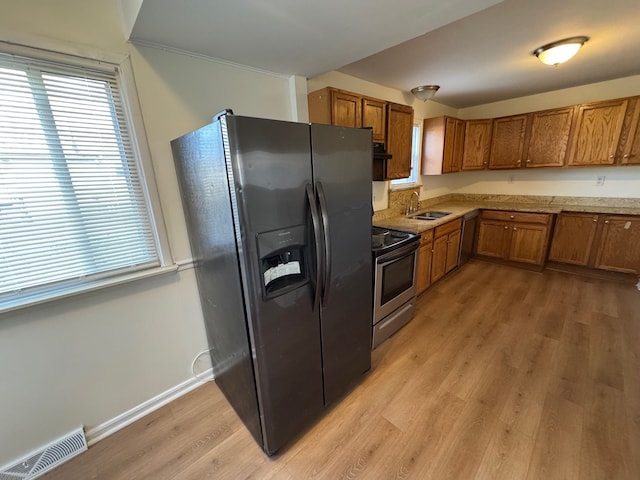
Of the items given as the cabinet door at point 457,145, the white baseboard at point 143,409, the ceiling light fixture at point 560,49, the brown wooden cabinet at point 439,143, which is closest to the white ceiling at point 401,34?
the ceiling light fixture at point 560,49

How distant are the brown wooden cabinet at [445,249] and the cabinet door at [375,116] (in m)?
1.30

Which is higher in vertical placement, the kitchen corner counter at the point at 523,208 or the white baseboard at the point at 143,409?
the kitchen corner counter at the point at 523,208

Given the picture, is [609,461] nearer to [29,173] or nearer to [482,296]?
[482,296]

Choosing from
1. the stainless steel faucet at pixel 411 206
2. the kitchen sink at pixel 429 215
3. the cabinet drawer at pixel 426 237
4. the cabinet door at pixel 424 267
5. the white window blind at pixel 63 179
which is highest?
the white window blind at pixel 63 179

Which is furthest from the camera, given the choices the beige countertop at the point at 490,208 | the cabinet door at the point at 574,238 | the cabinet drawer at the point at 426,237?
the cabinet door at the point at 574,238

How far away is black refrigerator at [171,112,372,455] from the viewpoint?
1.12m

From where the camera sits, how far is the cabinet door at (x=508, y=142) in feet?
12.3

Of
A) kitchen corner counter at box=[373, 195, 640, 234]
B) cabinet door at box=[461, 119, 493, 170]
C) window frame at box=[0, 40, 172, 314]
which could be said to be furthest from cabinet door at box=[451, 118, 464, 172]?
window frame at box=[0, 40, 172, 314]

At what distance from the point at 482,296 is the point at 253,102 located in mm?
3206

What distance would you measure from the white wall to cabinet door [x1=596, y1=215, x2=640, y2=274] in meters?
4.33

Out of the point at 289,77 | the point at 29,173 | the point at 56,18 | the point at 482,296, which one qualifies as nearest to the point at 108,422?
the point at 29,173

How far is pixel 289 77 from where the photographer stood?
2074 millimetres

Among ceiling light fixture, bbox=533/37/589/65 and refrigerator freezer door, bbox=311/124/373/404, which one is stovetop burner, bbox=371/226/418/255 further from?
ceiling light fixture, bbox=533/37/589/65

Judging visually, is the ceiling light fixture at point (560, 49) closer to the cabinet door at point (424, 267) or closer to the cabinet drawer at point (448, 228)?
the cabinet drawer at point (448, 228)
